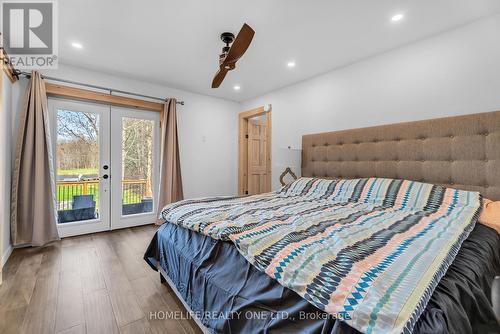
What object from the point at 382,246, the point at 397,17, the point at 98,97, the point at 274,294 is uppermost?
the point at 397,17

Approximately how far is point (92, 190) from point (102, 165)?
1.33ft

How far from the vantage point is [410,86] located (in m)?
2.37

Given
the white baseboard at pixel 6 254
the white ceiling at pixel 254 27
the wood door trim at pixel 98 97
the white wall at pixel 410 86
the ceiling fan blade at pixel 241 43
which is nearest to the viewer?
the ceiling fan blade at pixel 241 43

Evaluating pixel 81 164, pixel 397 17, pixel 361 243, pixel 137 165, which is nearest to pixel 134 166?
pixel 137 165

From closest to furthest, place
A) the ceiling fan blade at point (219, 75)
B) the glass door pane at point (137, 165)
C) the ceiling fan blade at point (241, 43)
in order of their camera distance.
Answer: the ceiling fan blade at point (241, 43), the ceiling fan blade at point (219, 75), the glass door pane at point (137, 165)

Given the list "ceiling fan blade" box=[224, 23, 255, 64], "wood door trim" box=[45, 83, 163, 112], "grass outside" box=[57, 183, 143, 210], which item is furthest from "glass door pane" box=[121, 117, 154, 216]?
"ceiling fan blade" box=[224, 23, 255, 64]

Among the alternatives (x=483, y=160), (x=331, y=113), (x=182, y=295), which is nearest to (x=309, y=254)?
(x=182, y=295)

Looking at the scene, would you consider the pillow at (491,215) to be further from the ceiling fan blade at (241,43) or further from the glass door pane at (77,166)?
the glass door pane at (77,166)

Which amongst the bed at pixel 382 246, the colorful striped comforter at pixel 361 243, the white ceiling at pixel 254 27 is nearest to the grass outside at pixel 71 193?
the white ceiling at pixel 254 27

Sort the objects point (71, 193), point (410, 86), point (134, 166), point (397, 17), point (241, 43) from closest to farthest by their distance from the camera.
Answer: point (241, 43), point (397, 17), point (410, 86), point (71, 193), point (134, 166)

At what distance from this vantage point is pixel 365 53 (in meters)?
2.60

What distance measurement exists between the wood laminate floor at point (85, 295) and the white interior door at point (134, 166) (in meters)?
0.94

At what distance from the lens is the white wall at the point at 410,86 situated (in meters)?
1.96

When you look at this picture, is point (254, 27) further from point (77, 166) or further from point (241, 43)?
point (77, 166)
